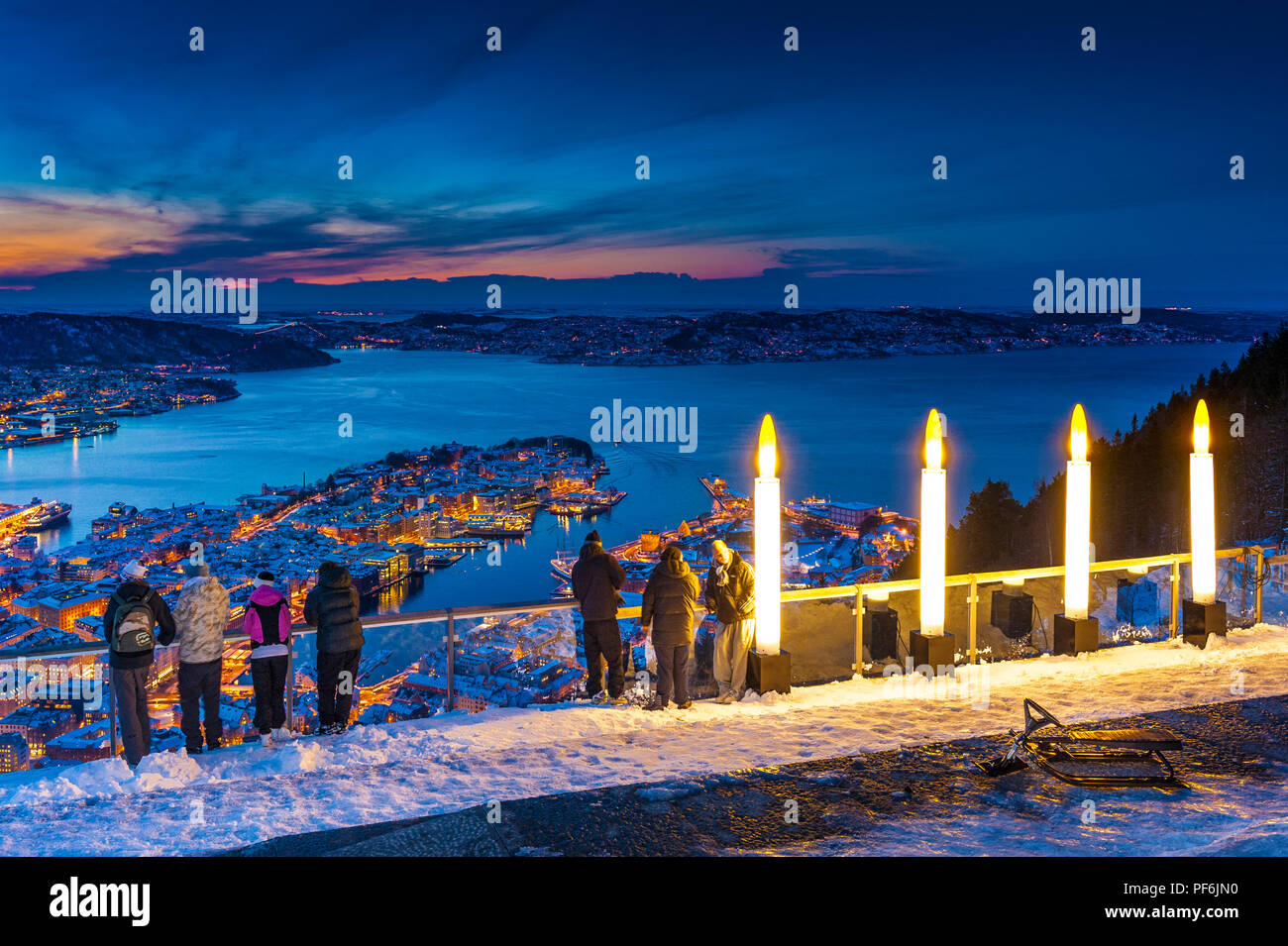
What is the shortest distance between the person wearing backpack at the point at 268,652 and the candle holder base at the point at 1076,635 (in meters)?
7.35

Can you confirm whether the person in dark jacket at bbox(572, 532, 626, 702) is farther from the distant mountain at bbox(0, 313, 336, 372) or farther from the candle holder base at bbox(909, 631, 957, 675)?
the distant mountain at bbox(0, 313, 336, 372)

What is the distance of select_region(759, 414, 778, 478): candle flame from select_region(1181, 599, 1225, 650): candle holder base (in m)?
5.15

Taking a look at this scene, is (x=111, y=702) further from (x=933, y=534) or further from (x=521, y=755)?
(x=933, y=534)

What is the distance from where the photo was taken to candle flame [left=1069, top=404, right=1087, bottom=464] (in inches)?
364

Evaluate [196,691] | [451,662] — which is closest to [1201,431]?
[451,662]

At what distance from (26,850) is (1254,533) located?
50.3 metres

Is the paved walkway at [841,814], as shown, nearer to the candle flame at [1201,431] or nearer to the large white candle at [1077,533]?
the large white candle at [1077,533]

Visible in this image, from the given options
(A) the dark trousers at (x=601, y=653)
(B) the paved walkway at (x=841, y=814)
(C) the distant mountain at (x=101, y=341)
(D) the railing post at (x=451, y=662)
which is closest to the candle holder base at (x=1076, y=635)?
(B) the paved walkway at (x=841, y=814)

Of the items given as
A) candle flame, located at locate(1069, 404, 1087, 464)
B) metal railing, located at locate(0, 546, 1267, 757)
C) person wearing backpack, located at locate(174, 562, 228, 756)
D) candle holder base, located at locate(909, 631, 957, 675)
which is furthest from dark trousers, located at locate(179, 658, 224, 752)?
candle flame, located at locate(1069, 404, 1087, 464)

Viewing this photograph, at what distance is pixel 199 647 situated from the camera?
7.05m

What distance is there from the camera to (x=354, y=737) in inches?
279

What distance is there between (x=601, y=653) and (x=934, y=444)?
3663 millimetres

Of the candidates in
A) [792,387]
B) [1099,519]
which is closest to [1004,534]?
[1099,519]

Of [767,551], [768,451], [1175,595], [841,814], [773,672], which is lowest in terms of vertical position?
[841,814]
